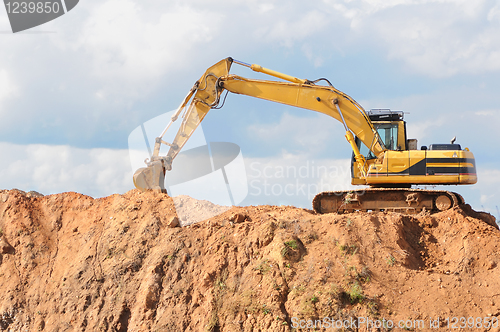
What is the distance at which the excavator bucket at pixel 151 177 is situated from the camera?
13180 mm

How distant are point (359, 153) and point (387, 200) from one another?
1.61m

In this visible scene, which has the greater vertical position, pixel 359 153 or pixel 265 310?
pixel 359 153

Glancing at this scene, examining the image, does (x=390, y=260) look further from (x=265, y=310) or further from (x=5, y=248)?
(x=5, y=248)

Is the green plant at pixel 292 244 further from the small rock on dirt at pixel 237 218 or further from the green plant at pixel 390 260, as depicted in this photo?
the green plant at pixel 390 260

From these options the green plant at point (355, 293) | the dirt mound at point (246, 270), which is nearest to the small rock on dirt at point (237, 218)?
the dirt mound at point (246, 270)

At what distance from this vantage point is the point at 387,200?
44.2 feet

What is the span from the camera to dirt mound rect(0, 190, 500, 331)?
9641 mm

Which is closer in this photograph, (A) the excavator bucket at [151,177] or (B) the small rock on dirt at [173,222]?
(B) the small rock on dirt at [173,222]

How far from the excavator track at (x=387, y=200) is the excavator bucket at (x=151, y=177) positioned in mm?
4615

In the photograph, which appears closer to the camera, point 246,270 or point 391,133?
point 246,270

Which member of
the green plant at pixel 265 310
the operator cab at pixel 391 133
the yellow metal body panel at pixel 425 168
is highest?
the operator cab at pixel 391 133

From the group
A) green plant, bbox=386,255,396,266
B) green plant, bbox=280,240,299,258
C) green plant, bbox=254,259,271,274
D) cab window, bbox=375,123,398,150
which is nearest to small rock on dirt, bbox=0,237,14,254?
green plant, bbox=254,259,271,274

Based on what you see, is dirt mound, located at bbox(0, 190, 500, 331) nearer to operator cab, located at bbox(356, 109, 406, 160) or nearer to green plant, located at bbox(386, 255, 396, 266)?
green plant, located at bbox(386, 255, 396, 266)

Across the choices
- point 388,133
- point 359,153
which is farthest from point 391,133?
point 359,153
